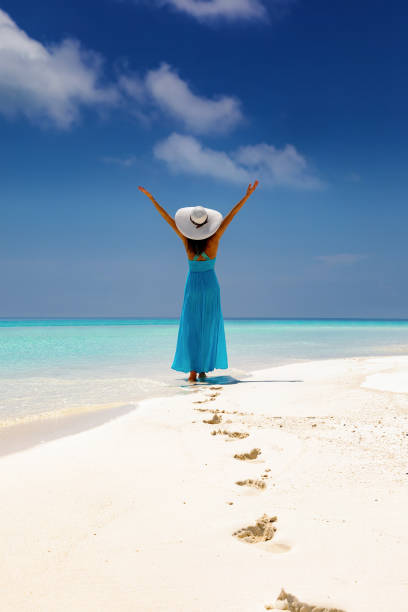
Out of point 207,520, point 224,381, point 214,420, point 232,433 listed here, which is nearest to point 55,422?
point 214,420

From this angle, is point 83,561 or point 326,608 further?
point 83,561

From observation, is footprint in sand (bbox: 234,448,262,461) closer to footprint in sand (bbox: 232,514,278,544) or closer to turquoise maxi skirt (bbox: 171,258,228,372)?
footprint in sand (bbox: 232,514,278,544)

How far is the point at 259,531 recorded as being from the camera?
1.64 meters

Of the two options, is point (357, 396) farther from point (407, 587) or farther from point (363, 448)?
point (407, 587)

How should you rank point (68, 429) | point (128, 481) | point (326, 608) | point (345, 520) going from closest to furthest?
point (326, 608) < point (345, 520) < point (128, 481) < point (68, 429)

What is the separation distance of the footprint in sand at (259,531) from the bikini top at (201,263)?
4.70 m

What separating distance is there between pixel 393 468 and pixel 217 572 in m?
1.33

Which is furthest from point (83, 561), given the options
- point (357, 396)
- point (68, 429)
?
point (357, 396)

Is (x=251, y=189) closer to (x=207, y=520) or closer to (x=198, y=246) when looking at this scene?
(x=198, y=246)

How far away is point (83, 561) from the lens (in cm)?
144

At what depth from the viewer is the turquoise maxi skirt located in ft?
20.3

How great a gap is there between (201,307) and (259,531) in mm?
4680

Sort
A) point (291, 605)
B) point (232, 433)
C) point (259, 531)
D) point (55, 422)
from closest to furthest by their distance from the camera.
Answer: point (291, 605) < point (259, 531) < point (232, 433) < point (55, 422)

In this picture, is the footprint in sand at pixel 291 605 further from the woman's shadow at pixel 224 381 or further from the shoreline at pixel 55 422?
the woman's shadow at pixel 224 381
